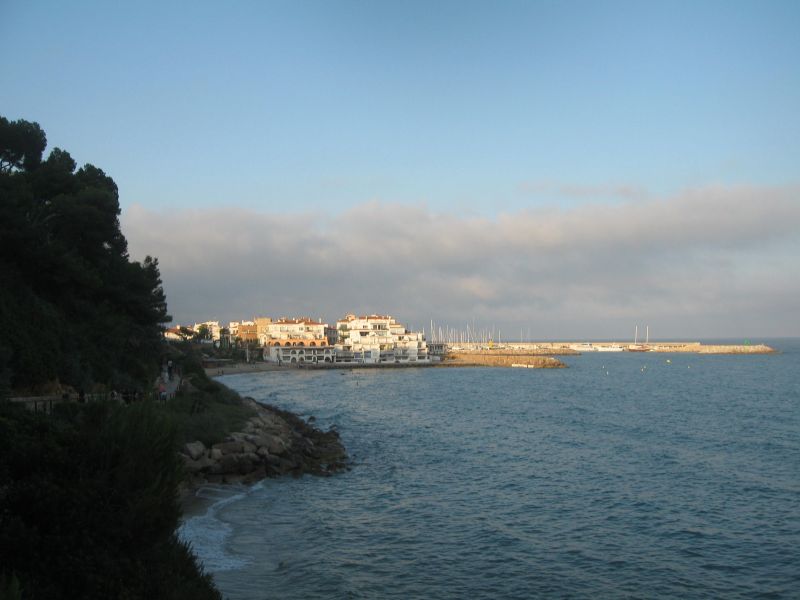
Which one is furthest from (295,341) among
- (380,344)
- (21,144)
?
(21,144)

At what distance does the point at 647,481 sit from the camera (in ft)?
81.0

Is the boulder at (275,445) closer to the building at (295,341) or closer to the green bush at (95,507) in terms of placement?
the green bush at (95,507)

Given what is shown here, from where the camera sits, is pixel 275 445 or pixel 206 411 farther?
pixel 206 411

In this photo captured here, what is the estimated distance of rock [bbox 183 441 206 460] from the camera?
78.5 ft

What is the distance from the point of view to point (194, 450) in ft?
79.4

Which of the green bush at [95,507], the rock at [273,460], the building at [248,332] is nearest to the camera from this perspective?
the green bush at [95,507]

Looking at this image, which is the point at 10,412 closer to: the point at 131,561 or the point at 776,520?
the point at 131,561

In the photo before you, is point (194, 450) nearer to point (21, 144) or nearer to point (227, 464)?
point (227, 464)

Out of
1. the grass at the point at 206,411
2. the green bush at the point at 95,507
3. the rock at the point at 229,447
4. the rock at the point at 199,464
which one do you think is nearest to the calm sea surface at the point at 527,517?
the rock at the point at 199,464

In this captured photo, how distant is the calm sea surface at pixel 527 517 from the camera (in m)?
14.8

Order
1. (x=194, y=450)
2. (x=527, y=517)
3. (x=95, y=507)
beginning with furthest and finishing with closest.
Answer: (x=194, y=450) < (x=527, y=517) < (x=95, y=507)

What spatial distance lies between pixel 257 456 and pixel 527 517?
11.7 meters

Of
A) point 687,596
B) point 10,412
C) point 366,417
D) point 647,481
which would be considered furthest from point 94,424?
point 366,417

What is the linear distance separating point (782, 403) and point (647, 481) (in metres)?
36.0
